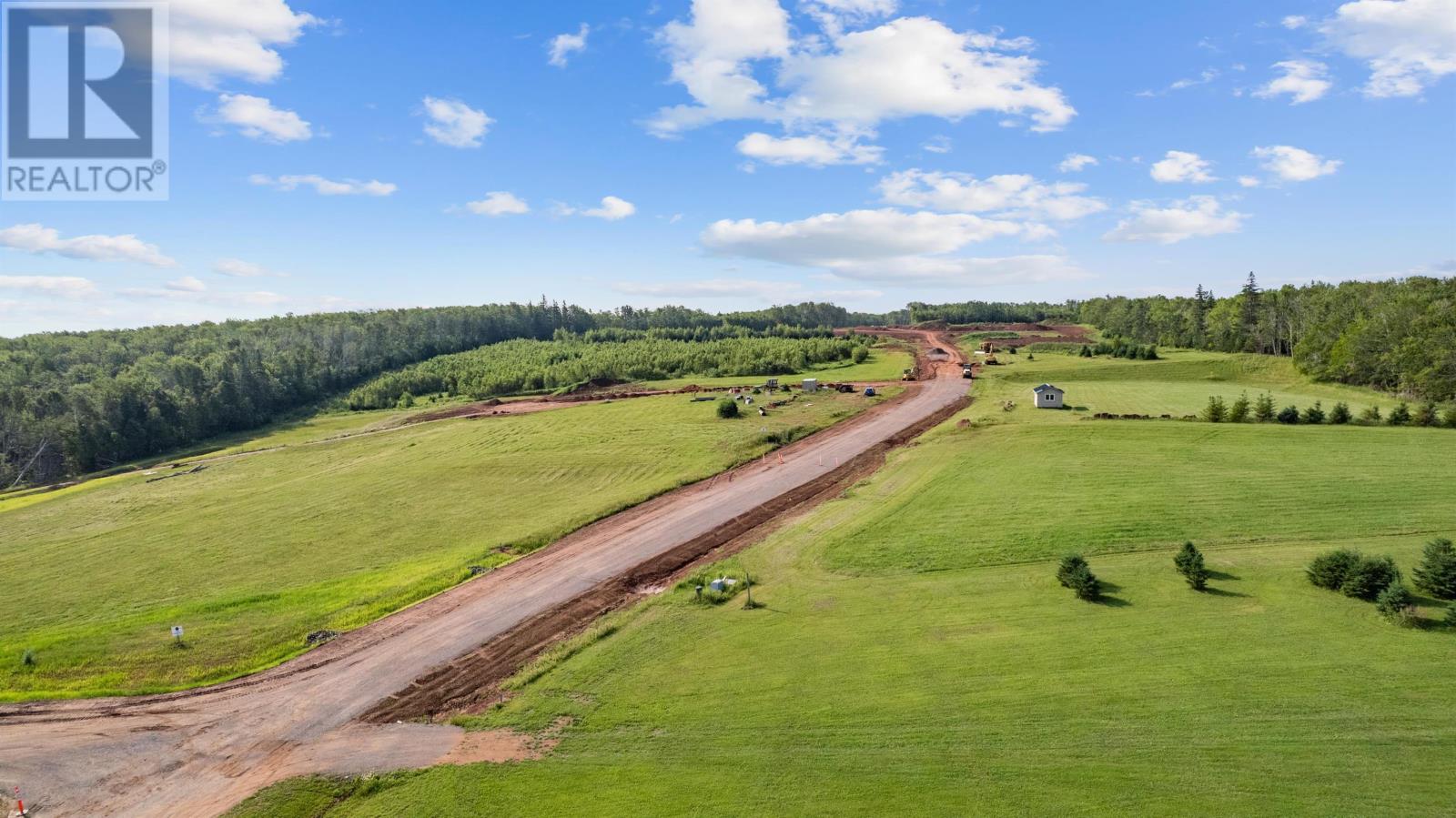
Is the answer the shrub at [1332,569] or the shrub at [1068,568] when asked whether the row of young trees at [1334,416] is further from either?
the shrub at [1068,568]

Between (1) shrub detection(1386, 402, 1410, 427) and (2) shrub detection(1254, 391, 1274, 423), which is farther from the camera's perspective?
(2) shrub detection(1254, 391, 1274, 423)

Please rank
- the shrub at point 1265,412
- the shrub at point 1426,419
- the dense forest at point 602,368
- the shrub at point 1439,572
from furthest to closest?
the dense forest at point 602,368 → the shrub at point 1265,412 → the shrub at point 1426,419 → the shrub at point 1439,572

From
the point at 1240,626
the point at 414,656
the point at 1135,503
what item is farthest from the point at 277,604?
the point at 1135,503

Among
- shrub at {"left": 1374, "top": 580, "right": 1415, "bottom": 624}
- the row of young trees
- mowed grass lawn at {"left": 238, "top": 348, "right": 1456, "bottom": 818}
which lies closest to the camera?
mowed grass lawn at {"left": 238, "top": 348, "right": 1456, "bottom": 818}

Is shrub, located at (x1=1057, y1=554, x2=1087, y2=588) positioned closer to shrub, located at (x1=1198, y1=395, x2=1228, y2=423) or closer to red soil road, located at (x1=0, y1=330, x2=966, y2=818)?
red soil road, located at (x1=0, y1=330, x2=966, y2=818)

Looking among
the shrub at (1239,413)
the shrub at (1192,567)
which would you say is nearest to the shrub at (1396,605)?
the shrub at (1192,567)

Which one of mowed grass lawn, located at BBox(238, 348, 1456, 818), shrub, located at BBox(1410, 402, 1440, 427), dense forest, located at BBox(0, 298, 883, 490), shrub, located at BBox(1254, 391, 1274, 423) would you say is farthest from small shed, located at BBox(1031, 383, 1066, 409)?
dense forest, located at BBox(0, 298, 883, 490)

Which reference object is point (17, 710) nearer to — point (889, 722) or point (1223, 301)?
point (889, 722)
